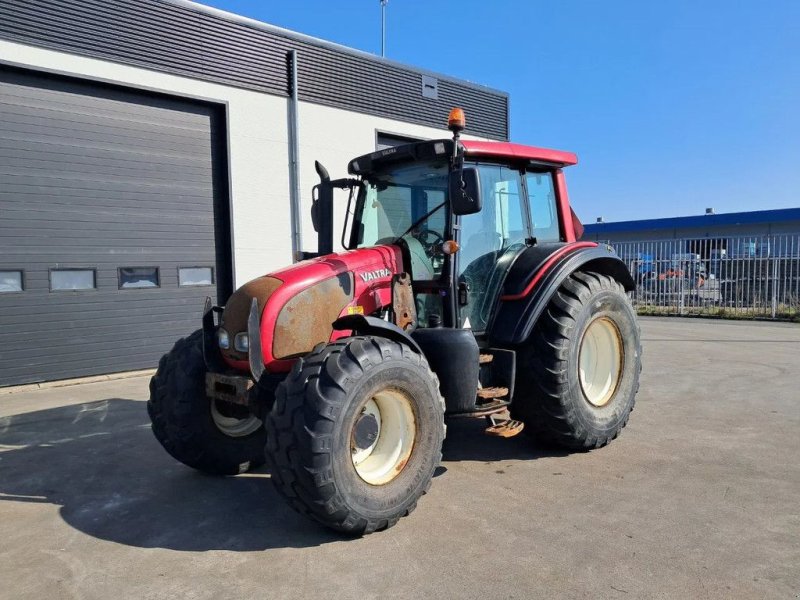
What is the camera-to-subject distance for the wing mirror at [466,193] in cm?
371

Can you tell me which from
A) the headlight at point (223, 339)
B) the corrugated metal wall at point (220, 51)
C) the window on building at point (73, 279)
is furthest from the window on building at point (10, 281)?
the headlight at point (223, 339)

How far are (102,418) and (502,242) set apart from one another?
174 inches

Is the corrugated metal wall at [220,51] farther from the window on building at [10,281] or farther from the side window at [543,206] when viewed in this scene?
the side window at [543,206]

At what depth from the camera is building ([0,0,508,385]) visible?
25.7 ft

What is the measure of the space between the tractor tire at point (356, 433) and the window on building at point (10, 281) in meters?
6.36

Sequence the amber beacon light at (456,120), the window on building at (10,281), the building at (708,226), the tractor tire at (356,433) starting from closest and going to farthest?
the tractor tire at (356,433) → the amber beacon light at (456,120) → the window on building at (10,281) → the building at (708,226)

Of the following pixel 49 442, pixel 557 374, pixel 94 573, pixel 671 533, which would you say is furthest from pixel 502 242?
pixel 49 442

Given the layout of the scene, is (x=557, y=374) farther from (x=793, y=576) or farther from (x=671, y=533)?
(x=793, y=576)

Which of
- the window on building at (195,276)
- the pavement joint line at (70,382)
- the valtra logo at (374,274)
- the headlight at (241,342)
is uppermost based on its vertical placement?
the valtra logo at (374,274)

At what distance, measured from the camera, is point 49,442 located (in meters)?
5.31

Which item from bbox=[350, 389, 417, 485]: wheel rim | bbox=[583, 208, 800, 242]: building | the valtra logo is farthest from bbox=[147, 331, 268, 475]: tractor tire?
bbox=[583, 208, 800, 242]: building

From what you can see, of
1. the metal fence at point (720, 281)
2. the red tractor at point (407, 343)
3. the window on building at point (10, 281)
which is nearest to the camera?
the red tractor at point (407, 343)

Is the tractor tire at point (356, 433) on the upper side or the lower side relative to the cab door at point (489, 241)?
lower

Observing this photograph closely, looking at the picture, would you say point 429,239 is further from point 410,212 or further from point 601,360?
point 601,360
